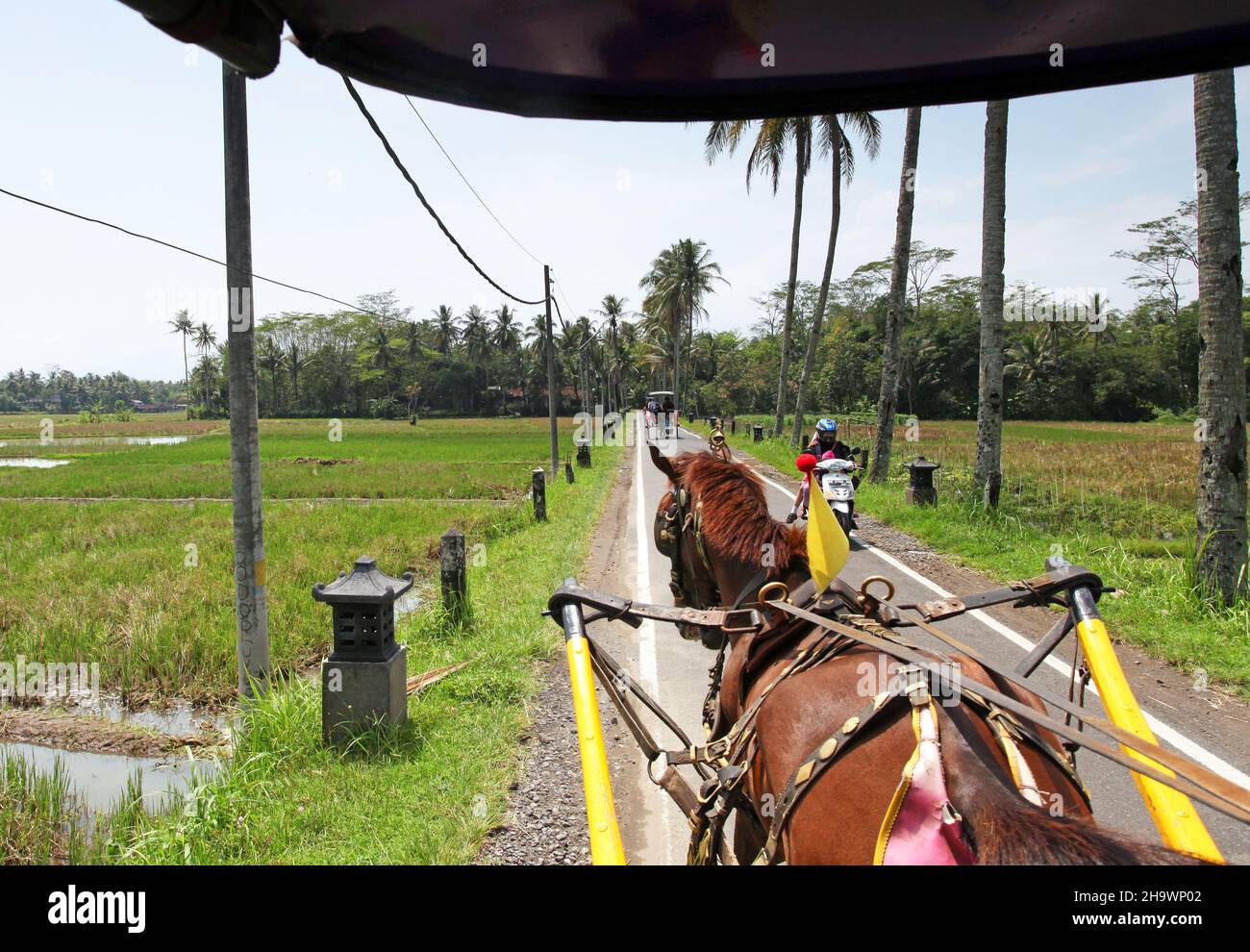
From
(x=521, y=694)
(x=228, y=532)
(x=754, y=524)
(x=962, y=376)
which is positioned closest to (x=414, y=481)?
(x=228, y=532)

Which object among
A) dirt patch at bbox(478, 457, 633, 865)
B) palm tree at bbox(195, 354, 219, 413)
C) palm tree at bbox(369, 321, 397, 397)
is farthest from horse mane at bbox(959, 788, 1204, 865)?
palm tree at bbox(195, 354, 219, 413)

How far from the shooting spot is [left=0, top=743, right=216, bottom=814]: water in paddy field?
193 inches

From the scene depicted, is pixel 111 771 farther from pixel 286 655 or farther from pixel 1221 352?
pixel 1221 352

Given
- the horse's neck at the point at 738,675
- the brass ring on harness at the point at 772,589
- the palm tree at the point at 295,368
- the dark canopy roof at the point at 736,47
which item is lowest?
the horse's neck at the point at 738,675

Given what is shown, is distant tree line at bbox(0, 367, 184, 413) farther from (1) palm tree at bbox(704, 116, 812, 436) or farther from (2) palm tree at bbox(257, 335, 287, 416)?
(1) palm tree at bbox(704, 116, 812, 436)

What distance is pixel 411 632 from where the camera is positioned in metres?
7.23

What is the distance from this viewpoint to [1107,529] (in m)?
11.8

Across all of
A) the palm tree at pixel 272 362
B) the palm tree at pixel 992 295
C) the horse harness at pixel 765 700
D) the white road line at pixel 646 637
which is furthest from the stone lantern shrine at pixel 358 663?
the palm tree at pixel 272 362

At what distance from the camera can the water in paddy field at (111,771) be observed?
16.1 ft

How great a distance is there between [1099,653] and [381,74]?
2.50m

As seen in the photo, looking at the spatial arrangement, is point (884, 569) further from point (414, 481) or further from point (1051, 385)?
point (1051, 385)

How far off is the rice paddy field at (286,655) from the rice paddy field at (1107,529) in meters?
5.15

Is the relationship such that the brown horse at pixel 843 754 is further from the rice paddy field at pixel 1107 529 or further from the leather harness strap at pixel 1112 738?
the rice paddy field at pixel 1107 529

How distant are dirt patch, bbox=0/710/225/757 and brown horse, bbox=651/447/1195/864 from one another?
4684mm
